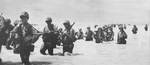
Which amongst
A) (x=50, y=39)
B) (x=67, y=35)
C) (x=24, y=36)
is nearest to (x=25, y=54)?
(x=24, y=36)

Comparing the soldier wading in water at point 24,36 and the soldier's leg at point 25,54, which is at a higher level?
the soldier wading in water at point 24,36

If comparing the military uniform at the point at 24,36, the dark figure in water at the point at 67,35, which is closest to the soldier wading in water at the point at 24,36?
the military uniform at the point at 24,36

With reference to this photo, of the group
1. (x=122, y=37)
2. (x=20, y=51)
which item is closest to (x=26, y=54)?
(x=20, y=51)

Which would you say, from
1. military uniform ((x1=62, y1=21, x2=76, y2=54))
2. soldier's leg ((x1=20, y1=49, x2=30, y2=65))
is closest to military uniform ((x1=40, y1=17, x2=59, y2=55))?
military uniform ((x1=62, y1=21, x2=76, y2=54))

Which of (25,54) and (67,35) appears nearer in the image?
(25,54)

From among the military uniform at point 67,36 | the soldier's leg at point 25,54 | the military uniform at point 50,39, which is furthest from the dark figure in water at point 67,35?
the soldier's leg at point 25,54

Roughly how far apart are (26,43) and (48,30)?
591cm

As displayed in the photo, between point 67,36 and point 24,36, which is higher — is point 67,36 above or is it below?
below

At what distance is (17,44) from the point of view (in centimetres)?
1308

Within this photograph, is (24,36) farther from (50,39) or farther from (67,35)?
(50,39)

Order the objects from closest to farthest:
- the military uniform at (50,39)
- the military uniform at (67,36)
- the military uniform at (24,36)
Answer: the military uniform at (24,36), the military uniform at (67,36), the military uniform at (50,39)

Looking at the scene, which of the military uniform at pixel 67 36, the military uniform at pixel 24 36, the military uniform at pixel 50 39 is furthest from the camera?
the military uniform at pixel 50 39

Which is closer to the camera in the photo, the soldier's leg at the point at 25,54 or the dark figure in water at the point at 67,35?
the soldier's leg at the point at 25,54

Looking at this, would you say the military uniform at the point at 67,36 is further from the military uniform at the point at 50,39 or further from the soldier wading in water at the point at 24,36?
the soldier wading in water at the point at 24,36
